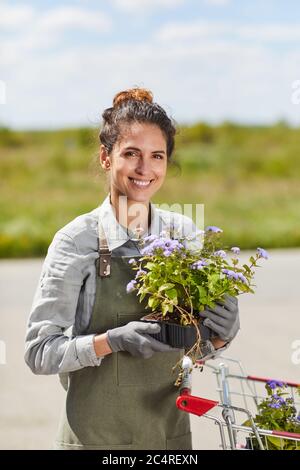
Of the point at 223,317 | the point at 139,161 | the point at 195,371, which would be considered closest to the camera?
the point at 223,317

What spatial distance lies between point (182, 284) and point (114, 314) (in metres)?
0.20

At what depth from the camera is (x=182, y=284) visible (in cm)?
180

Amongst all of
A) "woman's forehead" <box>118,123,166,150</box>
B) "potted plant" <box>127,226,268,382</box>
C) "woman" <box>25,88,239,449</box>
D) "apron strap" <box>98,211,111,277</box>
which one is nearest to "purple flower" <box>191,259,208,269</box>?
"potted plant" <box>127,226,268,382</box>

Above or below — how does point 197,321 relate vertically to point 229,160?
below

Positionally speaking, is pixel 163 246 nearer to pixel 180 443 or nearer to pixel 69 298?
pixel 69 298

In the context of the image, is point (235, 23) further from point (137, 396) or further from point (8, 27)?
point (137, 396)

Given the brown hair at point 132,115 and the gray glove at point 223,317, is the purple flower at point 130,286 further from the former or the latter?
the brown hair at point 132,115

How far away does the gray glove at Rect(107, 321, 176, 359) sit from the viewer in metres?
1.77

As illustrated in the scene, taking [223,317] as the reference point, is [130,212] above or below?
above

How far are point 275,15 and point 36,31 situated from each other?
578cm

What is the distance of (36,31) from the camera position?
20.0 m

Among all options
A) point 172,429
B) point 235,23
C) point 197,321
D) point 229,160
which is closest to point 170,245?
point 197,321

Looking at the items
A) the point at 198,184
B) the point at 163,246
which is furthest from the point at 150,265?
the point at 198,184

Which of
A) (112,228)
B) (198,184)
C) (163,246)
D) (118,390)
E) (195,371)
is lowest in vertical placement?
(118,390)
